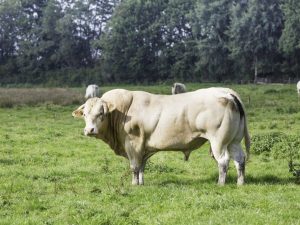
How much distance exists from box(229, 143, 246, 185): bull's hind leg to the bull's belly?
73 cm

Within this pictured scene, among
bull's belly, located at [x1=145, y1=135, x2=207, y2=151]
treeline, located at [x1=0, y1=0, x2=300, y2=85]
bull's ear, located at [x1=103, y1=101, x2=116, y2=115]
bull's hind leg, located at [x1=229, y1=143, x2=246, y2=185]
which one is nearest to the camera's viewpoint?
A: bull's hind leg, located at [x1=229, y1=143, x2=246, y2=185]

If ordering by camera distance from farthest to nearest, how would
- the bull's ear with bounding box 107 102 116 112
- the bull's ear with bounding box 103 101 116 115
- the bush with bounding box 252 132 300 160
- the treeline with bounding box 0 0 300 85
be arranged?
1. the treeline with bounding box 0 0 300 85
2. the bush with bounding box 252 132 300 160
3. the bull's ear with bounding box 107 102 116 112
4. the bull's ear with bounding box 103 101 116 115

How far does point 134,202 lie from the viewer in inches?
392

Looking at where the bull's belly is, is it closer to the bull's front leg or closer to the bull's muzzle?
the bull's front leg

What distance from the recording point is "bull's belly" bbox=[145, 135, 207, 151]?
11805 mm

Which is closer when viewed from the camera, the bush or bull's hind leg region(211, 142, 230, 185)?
bull's hind leg region(211, 142, 230, 185)

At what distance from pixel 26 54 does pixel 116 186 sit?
81137 millimetres

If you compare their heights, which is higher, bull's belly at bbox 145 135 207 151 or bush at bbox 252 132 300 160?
bull's belly at bbox 145 135 207 151

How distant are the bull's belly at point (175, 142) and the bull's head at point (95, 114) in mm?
1225

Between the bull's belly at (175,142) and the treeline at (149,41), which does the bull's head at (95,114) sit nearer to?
the bull's belly at (175,142)

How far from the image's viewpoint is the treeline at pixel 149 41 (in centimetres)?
6869

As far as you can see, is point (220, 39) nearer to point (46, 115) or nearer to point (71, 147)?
point (46, 115)

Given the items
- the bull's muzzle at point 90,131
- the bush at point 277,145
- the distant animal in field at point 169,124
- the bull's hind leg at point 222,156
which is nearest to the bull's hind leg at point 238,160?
the distant animal in field at point 169,124

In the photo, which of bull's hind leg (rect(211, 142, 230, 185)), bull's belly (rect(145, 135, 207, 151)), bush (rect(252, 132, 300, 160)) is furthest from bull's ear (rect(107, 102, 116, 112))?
bush (rect(252, 132, 300, 160))
